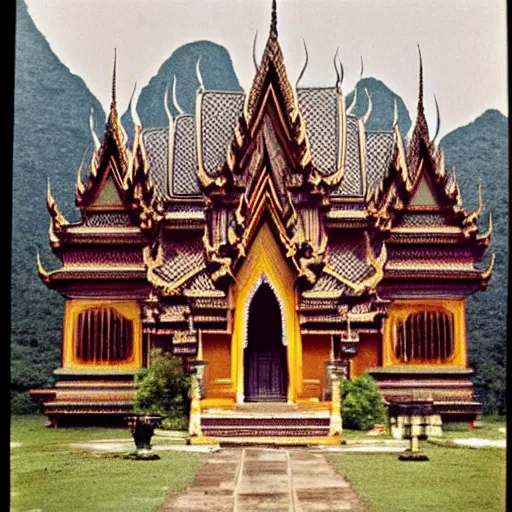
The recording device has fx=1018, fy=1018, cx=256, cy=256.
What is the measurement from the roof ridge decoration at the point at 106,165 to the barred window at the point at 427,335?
231 cm

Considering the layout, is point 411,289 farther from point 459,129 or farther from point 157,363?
point 157,363

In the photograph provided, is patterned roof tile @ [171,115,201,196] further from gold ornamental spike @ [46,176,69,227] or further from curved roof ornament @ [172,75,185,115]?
gold ornamental spike @ [46,176,69,227]

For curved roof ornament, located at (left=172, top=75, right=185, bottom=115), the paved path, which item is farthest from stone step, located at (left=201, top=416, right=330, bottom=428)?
curved roof ornament, located at (left=172, top=75, right=185, bottom=115)

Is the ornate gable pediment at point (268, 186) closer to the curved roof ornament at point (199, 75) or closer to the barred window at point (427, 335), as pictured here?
the curved roof ornament at point (199, 75)

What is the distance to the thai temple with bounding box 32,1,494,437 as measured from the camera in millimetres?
7066

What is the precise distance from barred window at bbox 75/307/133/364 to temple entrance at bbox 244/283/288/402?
864 millimetres

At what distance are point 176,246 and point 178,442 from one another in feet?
5.04

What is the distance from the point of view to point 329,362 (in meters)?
6.96

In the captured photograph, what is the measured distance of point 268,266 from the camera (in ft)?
23.7

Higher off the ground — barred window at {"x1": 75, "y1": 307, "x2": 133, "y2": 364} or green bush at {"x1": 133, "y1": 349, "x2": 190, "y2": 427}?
barred window at {"x1": 75, "y1": 307, "x2": 133, "y2": 364}

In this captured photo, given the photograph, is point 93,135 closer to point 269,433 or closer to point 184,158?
point 184,158

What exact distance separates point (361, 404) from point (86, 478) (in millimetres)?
2038

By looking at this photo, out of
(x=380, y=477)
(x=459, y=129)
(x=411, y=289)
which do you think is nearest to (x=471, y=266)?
(x=411, y=289)

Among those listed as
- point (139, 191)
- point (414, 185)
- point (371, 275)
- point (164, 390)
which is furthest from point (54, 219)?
point (414, 185)
